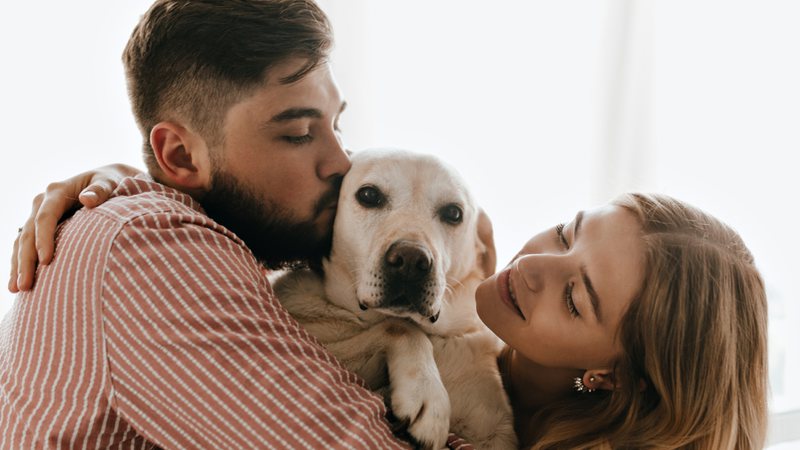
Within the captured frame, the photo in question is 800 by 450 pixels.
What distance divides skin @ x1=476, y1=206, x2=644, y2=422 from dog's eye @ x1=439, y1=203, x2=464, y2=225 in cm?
21

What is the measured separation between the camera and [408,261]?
138cm

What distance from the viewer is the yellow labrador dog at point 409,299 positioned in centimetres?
137

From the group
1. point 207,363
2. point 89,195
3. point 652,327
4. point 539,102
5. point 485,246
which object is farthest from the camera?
point 539,102

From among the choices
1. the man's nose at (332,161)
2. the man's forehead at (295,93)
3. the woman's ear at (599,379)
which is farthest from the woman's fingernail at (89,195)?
the woman's ear at (599,379)

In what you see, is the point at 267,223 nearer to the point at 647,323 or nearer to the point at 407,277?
the point at 407,277

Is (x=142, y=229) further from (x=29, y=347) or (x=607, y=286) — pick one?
(x=607, y=286)

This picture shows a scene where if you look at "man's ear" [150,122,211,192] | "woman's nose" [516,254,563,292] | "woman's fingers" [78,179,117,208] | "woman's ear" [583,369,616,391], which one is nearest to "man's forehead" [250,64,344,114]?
"man's ear" [150,122,211,192]

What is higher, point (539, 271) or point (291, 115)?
point (291, 115)

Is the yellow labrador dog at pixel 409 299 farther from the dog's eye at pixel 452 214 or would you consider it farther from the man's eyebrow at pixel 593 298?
the man's eyebrow at pixel 593 298

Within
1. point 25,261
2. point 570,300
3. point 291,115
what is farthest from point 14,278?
point 570,300

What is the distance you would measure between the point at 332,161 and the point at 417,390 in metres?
0.57

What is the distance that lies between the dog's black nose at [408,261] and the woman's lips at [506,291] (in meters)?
0.18

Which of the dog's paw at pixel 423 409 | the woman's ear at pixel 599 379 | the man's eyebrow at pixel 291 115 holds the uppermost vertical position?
the man's eyebrow at pixel 291 115

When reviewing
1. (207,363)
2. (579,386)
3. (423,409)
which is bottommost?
(579,386)
